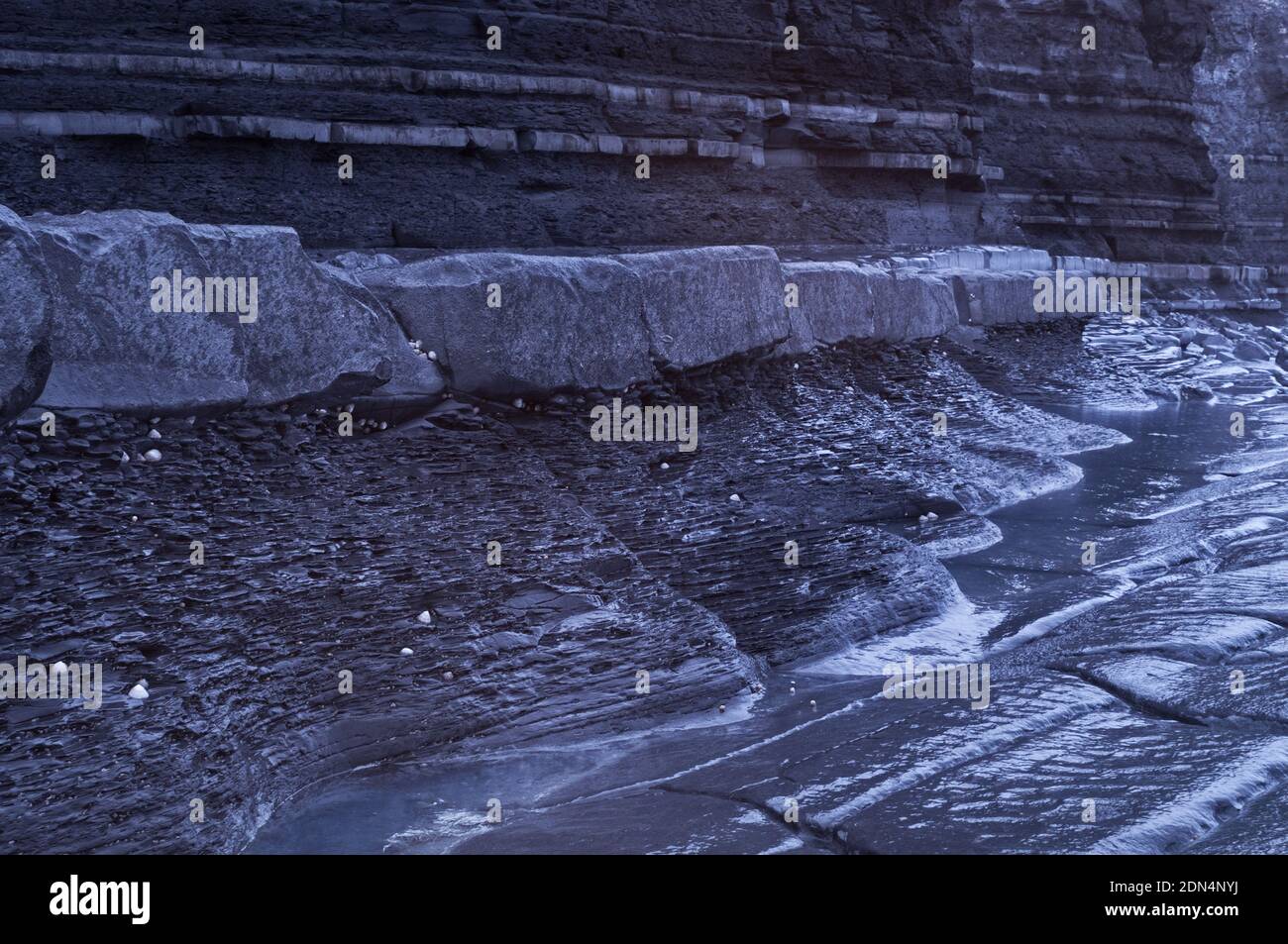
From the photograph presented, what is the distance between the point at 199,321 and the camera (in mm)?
3893

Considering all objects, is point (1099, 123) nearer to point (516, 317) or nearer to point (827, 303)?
point (827, 303)

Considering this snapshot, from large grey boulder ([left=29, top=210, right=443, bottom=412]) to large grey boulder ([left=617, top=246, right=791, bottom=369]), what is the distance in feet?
4.48

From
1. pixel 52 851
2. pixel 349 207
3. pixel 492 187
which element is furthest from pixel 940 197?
pixel 52 851

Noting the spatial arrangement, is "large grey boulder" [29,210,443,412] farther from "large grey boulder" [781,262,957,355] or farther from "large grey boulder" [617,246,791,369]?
"large grey boulder" [781,262,957,355]

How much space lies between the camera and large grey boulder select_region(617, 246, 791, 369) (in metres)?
5.46

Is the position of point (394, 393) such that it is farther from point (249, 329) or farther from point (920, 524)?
point (920, 524)

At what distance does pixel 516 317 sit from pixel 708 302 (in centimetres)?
129

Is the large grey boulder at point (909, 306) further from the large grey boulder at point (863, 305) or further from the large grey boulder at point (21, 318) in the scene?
the large grey boulder at point (21, 318)

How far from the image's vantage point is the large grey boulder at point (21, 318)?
3.39 m

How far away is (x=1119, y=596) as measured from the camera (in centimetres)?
494

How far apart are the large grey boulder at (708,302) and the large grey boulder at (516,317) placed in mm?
197

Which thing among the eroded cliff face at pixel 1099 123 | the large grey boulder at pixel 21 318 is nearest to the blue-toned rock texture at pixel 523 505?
the large grey boulder at pixel 21 318

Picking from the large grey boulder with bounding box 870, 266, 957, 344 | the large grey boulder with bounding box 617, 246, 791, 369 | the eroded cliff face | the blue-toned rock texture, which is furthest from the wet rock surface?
the eroded cliff face

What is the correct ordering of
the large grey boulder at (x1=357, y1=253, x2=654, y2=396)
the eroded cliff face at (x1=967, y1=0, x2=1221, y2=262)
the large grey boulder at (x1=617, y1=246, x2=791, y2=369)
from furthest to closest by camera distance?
the eroded cliff face at (x1=967, y1=0, x2=1221, y2=262)
the large grey boulder at (x1=617, y1=246, x2=791, y2=369)
the large grey boulder at (x1=357, y1=253, x2=654, y2=396)
